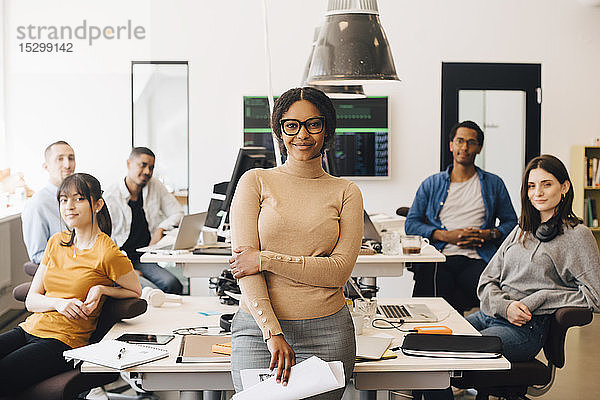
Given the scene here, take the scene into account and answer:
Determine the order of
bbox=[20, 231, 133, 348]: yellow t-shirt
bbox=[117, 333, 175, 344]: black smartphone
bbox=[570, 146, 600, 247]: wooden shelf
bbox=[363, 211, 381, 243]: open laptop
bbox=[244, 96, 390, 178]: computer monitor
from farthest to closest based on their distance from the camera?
1. bbox=[570, 146, 600, 247]: wooden shelf
2. bbox=[244, 96, 390, 178]: computer monitor
3. bbox=[363, 211, 381, 243]: open laptop
4. bbox=[20, 231, 133, 348]: yellow t-shirt
5. bbox=[117, 333, 175, 344]: black smartphone

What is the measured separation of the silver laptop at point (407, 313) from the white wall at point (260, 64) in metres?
3.52

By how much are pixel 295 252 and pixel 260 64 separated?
15.2 ft

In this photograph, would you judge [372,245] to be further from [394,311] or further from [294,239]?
[294,239]

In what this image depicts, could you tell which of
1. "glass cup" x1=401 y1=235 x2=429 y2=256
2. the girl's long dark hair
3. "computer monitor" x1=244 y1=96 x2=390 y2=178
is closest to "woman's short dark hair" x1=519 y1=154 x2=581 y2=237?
"glass cup" x1=401 y1=235 x2=429 y2=256

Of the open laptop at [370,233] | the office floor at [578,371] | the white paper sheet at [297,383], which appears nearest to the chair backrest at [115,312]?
the white paper sheet at [297,383]

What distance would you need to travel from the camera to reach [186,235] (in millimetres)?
4355

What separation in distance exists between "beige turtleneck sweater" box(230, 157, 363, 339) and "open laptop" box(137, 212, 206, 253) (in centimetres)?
207

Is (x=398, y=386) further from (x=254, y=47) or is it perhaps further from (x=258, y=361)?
(x=254, y=47)

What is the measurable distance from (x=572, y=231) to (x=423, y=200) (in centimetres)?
178

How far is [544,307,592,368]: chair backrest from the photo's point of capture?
3.11 meters

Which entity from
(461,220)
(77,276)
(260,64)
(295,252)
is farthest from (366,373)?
(260,64)

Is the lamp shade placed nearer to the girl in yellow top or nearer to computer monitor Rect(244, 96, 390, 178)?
the girl in yellow top

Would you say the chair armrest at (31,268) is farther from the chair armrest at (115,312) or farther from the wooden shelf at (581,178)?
the wooden shelf at (581,178)

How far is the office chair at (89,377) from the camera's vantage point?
277 cm
